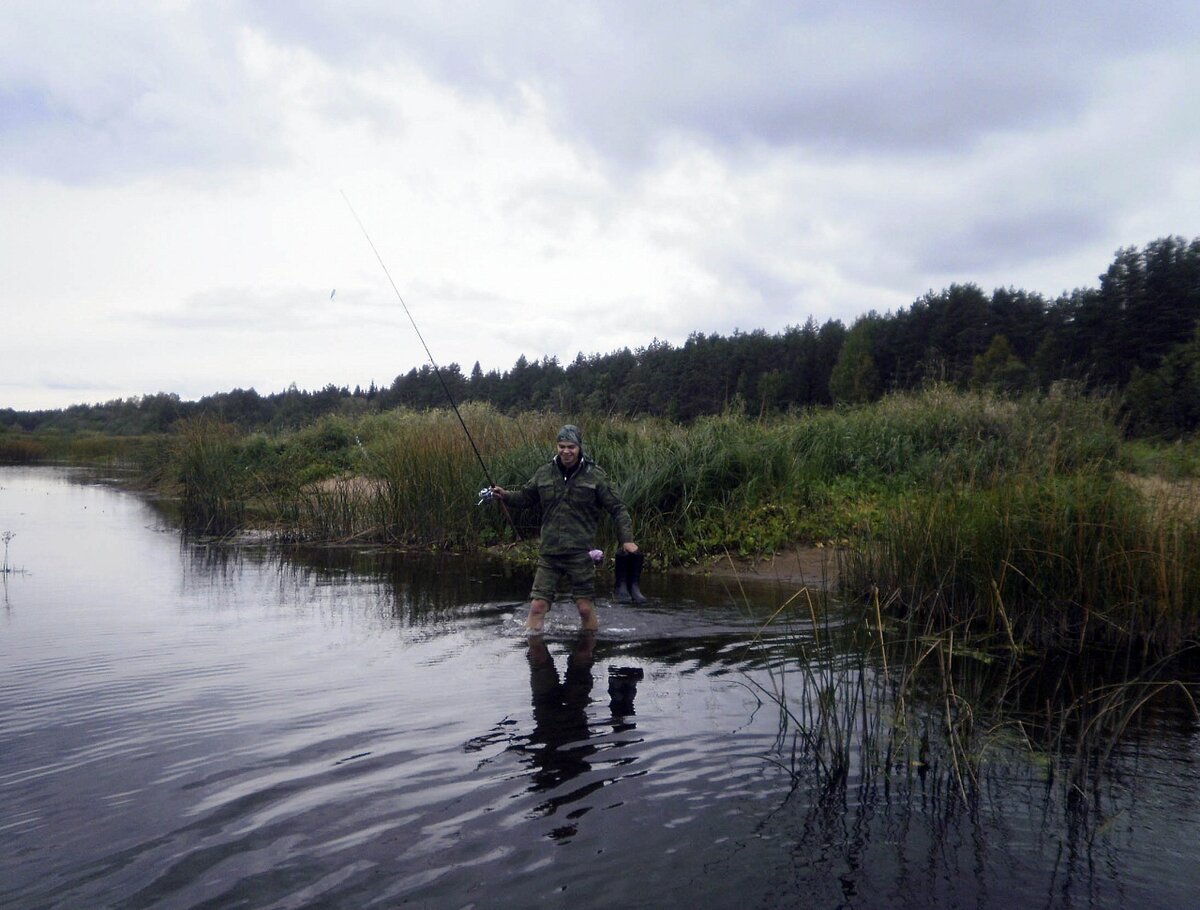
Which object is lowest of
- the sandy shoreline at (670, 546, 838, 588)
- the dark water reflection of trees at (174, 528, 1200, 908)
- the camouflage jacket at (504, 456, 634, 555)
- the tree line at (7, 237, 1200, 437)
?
the dark water reflection of trees at (174, 528, 1200, 908)

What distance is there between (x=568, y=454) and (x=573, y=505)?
1.62 feet

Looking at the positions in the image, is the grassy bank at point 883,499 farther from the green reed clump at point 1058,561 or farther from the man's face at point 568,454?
the man's face at point 568,454

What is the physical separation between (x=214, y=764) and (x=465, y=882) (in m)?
2.14

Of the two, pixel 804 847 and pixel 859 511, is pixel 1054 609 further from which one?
pixel 859 511

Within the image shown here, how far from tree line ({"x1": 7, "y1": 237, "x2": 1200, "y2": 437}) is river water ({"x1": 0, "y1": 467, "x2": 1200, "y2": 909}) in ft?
34.9

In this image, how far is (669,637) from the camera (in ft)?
30.3

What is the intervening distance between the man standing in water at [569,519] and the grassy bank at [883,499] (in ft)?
8.19

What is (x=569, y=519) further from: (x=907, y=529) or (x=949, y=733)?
(x=949, y=733)

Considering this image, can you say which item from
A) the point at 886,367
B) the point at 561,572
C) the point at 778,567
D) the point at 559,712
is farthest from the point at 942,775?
the point at 886,367

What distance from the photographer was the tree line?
72.1 feet

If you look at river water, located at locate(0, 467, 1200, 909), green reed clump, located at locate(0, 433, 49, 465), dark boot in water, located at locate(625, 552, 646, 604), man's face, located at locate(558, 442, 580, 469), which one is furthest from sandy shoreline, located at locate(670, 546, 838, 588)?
green reed clump, located at locate(0, 433, 49, 465)

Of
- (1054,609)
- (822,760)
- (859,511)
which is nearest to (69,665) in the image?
(822,760)

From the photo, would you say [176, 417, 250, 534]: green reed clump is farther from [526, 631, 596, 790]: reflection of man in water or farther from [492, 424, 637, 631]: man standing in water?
[526, 631, 596, 790]: reflection of man in water

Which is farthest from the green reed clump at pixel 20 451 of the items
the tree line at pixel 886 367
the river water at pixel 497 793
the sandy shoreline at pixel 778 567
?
the river water at pixel 497 793
